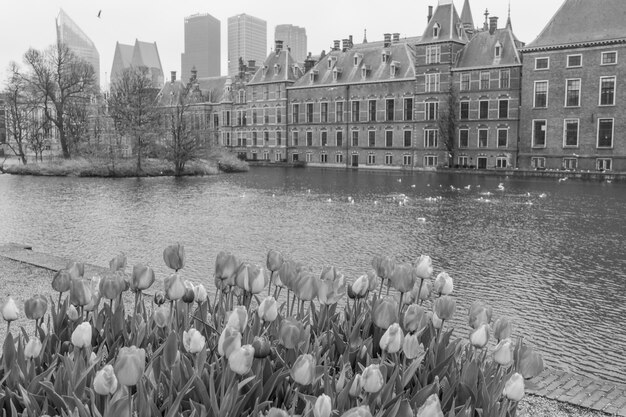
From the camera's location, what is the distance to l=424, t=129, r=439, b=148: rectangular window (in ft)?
171

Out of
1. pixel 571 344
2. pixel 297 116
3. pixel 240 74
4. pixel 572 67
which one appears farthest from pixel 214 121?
pixel 571 344

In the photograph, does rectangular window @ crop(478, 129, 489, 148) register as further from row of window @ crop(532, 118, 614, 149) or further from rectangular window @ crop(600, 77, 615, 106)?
rectangular window @ crop(600, 77, 615, 106)

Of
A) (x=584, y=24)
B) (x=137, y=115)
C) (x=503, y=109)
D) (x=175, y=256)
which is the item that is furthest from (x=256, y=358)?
(x=503, y=109)

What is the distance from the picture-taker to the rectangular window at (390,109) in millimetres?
55281

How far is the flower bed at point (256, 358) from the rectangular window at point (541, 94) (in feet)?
149

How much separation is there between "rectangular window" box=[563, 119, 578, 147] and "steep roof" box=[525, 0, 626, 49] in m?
5.47

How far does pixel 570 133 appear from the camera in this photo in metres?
45.2

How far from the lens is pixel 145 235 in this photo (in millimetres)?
14344

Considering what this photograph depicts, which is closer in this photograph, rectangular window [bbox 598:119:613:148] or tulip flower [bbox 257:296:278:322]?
tulip flower [bbox 257:296:278:322]

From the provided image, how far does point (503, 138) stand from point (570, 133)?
509 cm

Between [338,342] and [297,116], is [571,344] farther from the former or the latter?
[297,116]

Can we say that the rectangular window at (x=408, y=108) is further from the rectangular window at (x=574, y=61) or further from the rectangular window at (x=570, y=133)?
the rectangular window at (x=574, y=61)

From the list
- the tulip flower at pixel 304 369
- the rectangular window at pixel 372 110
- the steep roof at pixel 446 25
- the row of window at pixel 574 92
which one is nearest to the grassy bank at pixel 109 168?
the rectangular window at pixel 372 110

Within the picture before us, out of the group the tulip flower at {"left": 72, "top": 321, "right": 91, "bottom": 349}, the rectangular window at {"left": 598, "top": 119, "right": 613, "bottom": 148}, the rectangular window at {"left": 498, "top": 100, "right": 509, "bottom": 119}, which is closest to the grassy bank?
the rectangular window at {"left": 498, "top": 100, "right": 509, "bottom": 119}
